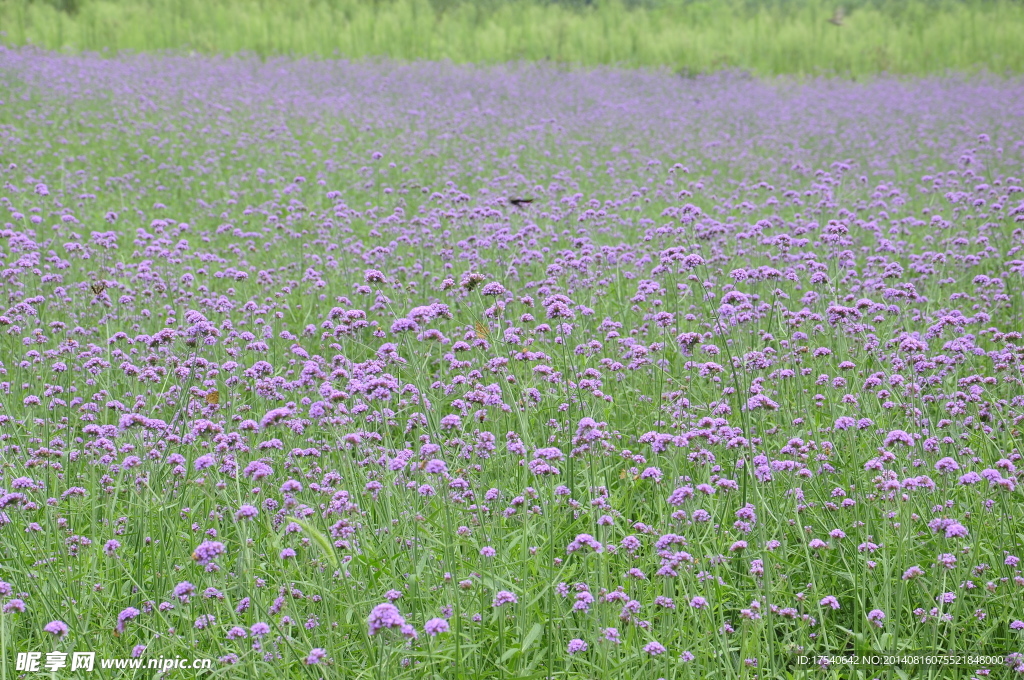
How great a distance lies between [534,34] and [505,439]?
22.1 metres

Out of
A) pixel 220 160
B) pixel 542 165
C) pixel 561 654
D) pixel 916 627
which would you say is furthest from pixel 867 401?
pixel 220 160

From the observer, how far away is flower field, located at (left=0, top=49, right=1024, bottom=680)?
2.63 m

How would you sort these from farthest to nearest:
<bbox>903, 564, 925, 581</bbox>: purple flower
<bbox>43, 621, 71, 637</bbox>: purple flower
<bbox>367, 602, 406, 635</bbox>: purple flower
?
<bbox>903, 564, 925, 581</bbox>: purple flower, <bbox>43, 621, 71, 637</bbox>: purple flower, <bbox>367, 602, 406, 635</bbox>: purple flower

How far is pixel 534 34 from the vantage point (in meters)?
24.0

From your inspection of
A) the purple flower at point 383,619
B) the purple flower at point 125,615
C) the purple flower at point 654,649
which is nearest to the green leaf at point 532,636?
the purple flower at point 654,649

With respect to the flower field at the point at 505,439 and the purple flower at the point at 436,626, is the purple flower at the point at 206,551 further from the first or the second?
the purple flower at the point at 436,626

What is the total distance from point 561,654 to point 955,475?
194 cm

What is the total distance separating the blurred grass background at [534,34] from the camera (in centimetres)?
2184

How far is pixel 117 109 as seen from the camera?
12.4 meters

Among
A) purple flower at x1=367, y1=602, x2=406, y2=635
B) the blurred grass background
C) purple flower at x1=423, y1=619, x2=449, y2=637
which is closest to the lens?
purple flower at x1=367, y1=602, x2=406, y2=635

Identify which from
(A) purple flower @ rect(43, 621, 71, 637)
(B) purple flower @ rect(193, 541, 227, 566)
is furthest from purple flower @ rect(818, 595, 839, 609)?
(A) purple flower @ rect(43, 621, 71, 637)

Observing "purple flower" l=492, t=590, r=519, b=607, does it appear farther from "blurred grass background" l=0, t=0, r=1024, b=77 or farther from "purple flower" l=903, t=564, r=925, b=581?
"blurred grass background" l=0, t=0, r=1024, b=77

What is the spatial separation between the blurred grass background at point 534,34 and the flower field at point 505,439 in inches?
551

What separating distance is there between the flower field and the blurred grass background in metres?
14.0
